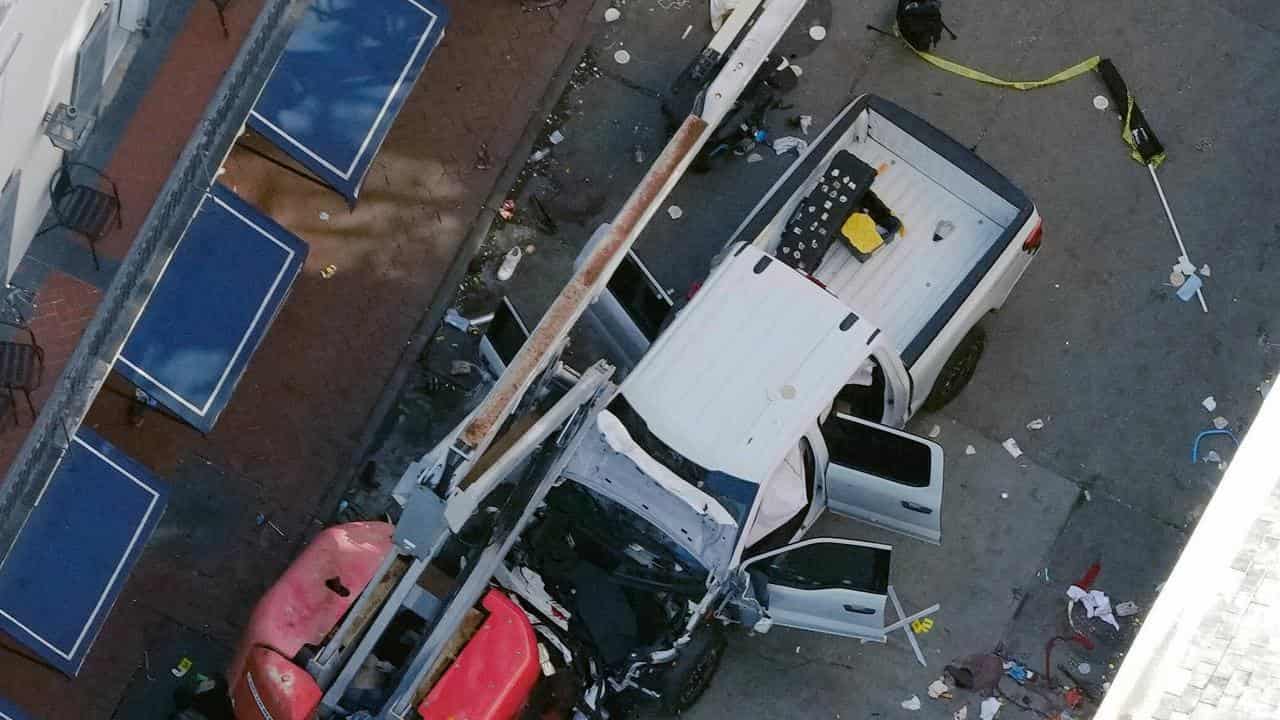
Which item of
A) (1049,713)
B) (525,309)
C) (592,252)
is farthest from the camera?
(525,309)

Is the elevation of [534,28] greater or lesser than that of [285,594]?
greater

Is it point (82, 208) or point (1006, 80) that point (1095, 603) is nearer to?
point (1006, 80)

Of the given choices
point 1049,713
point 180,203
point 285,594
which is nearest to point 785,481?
point 1049,713

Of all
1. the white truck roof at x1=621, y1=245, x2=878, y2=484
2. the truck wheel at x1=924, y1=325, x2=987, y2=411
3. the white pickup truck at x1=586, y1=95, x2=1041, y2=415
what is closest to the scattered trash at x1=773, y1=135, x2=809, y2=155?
the white pickup truck at x1=586, y1=95, x2=1041, y2=415

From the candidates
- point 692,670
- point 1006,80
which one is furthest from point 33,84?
point 1006,80

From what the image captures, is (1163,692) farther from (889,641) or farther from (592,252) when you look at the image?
(592,252)

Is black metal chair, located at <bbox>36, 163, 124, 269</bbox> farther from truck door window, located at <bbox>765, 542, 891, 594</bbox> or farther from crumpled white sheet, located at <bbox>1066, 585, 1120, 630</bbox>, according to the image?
crumpled white sheet, located at <bbox>1066, 585, 1120, 630</bbox>

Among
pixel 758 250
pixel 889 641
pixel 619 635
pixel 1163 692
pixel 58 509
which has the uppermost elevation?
pixel 758 250
